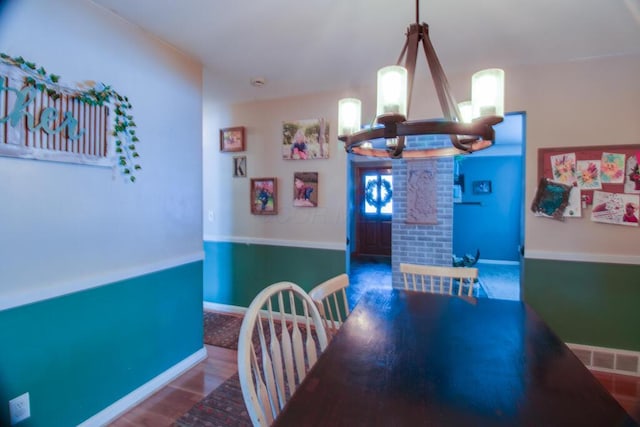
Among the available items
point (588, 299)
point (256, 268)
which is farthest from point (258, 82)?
point (588, 299)

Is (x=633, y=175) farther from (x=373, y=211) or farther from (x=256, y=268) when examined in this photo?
(x=373, y=211)

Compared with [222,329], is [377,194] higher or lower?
higher

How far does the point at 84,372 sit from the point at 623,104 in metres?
3.83

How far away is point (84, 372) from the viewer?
1606 millimetres

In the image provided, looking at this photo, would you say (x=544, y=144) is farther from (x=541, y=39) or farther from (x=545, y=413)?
(x=545, y=413)

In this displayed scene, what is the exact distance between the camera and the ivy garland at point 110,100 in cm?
137

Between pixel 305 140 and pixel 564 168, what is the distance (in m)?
2.14

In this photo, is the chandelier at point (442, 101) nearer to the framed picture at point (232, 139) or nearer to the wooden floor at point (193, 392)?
the wooden floor at point (193, 392)

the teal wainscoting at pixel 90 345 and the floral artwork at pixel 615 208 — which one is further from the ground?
the floral artwork at pixel 615 208

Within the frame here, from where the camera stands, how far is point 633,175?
83.4 inches

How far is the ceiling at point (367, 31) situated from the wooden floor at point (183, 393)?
91.4 inches

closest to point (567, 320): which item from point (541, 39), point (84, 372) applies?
point (541, 39)

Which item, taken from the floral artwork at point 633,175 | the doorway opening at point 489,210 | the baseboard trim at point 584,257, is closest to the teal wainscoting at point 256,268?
the baseboard trim at point 584,257

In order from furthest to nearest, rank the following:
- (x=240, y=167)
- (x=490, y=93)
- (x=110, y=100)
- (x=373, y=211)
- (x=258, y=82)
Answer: (x=373, y=211), (x=240, y=167), (x=258, y=82), (x=110, y=100), (x=490, y=93)
